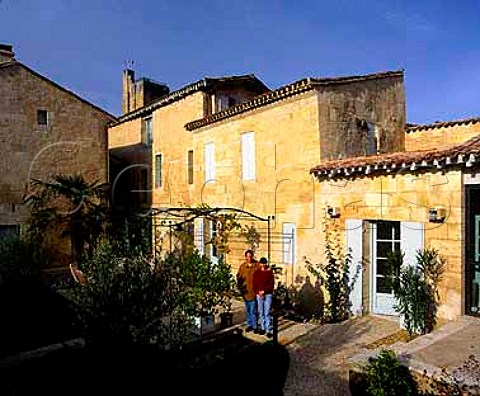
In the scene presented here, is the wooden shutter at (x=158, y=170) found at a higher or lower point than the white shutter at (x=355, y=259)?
higher

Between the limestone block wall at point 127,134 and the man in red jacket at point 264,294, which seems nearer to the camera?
the man in red jacket at point 264,294

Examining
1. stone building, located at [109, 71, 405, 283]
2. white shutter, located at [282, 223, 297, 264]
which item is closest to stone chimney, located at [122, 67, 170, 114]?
stone building, located at [109, 71, 405, 283]

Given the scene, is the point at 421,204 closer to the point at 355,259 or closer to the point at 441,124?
the point at 355,259

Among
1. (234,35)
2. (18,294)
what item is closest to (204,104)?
(234,35)

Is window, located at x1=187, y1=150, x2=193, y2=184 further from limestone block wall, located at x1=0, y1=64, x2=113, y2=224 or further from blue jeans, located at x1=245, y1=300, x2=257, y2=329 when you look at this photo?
blue jeans, located at x1=245, y1=300, x2=257, y2=329

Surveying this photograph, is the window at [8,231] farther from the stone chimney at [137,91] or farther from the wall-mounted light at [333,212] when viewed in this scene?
the stone chimney at [137,91]

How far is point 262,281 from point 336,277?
2600mm

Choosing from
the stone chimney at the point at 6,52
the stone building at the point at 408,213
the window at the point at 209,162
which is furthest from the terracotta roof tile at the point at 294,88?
the stone chimney at the point at 6,52

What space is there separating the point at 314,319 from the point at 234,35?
11516 mm

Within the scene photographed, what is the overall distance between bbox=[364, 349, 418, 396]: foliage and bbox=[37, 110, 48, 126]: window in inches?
650

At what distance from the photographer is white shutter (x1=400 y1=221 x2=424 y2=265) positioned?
9.51m

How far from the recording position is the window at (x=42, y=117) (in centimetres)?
1803

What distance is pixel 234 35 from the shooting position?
17.2 metres

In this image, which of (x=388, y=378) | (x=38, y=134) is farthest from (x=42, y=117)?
(x=388, y=378)
